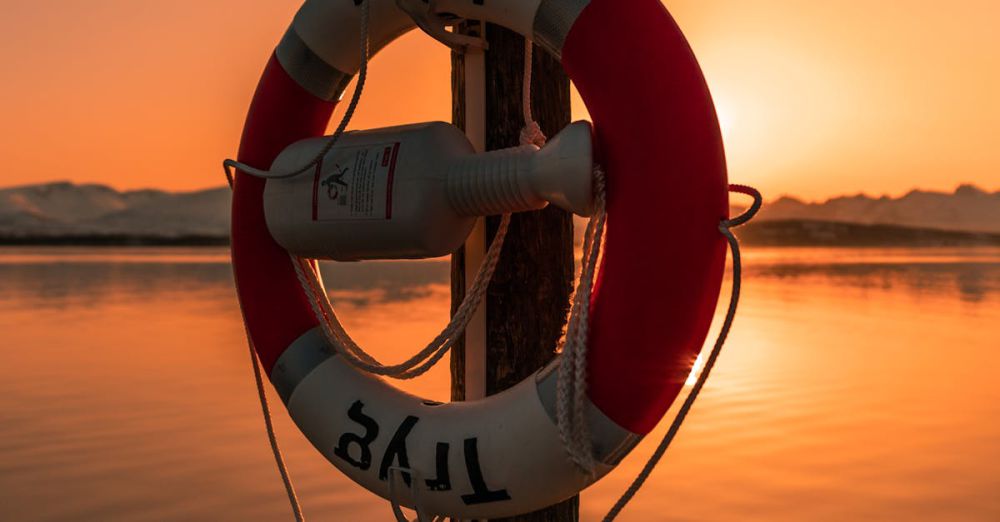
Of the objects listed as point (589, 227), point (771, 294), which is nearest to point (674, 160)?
point (589, 227)

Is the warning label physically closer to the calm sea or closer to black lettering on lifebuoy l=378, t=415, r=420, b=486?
black lettering on lifebuoy l=378, t=415, r=420, b=486

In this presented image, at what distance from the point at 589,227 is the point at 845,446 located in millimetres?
3072

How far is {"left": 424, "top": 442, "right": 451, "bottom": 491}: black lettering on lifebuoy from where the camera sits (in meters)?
1.89

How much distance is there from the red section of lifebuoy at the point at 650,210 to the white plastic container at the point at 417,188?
76 mm

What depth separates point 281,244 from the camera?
2203mm

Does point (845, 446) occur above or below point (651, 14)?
below

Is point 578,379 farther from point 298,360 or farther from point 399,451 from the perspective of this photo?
point 298,360

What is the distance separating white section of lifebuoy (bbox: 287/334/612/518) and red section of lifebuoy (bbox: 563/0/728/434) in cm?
15

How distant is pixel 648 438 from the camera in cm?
458

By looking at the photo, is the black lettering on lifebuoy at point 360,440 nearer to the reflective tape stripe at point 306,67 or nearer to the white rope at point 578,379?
the white rope at point 578,379

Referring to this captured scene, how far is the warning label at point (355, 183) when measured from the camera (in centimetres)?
197

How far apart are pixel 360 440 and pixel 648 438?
2754 millimetres

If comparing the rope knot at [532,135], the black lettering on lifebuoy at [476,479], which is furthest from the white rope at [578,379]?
the rope knot at [532,135]

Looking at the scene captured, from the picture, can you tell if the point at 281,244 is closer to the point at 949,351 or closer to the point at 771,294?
the point at 949,351
